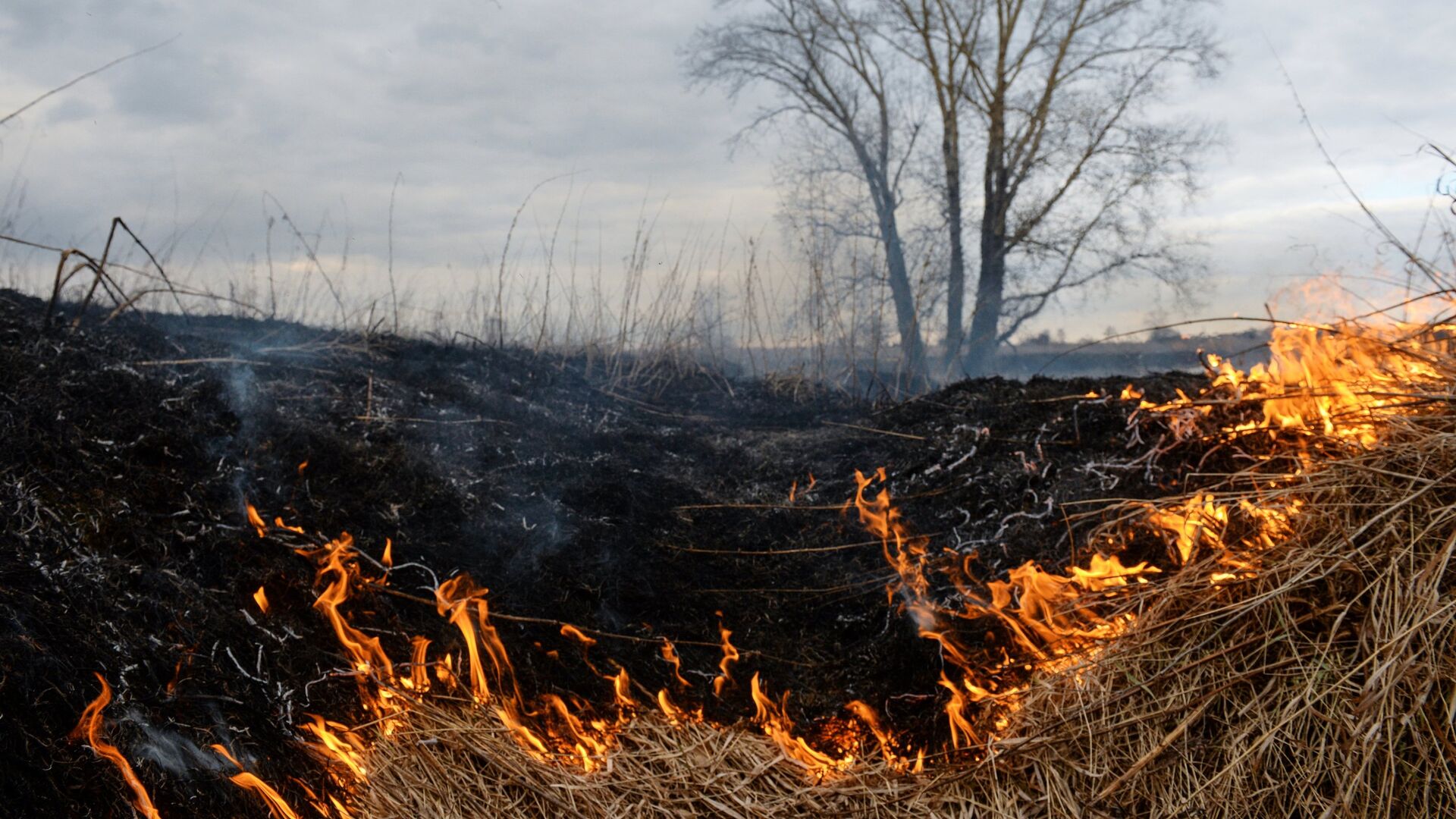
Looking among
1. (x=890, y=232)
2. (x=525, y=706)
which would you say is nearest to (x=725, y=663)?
(x=525, y=706)

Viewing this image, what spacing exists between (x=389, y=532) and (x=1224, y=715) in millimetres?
2616

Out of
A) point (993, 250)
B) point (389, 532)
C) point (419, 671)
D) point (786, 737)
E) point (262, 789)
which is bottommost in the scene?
point (786, 737)

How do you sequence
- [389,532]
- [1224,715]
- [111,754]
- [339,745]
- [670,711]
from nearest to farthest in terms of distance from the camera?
[111,754] < [1224,715] < [339,745] < [670,711] < [389,532]

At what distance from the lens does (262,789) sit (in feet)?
7.16

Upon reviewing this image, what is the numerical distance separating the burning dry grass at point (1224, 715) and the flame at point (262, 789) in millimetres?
212

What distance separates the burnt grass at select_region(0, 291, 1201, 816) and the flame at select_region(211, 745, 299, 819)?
29mm

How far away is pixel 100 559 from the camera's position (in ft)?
8.23

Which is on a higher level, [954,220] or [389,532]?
[954,220]

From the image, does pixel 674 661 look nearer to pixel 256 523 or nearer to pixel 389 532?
pixel 389 532

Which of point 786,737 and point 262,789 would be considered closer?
point 262,789

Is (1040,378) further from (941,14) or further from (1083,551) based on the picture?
(941,14)

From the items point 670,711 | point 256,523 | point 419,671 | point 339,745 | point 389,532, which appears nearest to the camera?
point 339,745

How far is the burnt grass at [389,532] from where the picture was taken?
7.38 ft

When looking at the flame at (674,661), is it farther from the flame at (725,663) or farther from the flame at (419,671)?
the flame at (419,671)
